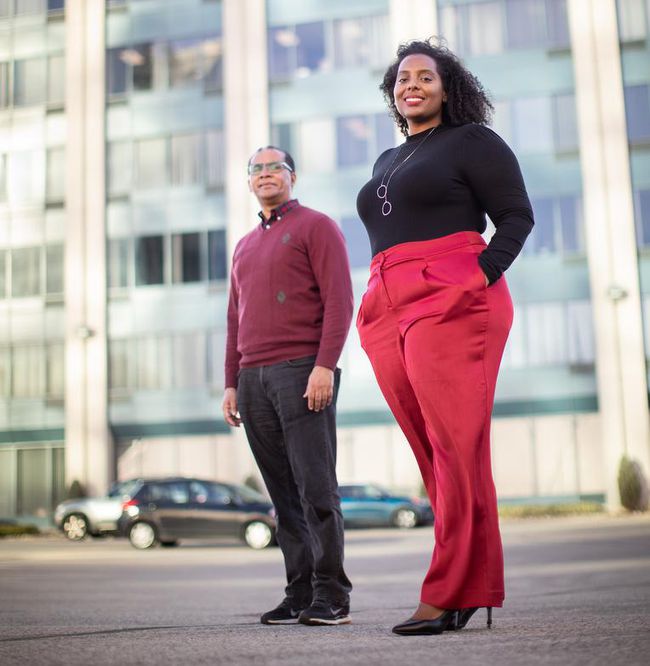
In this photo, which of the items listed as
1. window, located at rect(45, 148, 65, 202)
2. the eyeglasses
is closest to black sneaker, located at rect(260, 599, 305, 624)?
the eyeglasses

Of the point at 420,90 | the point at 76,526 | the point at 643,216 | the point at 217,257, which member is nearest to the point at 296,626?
the point at 420,90

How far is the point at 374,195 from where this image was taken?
14.4ft

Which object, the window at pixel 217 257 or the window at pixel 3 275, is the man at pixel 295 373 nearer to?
the window at pixel 217 257

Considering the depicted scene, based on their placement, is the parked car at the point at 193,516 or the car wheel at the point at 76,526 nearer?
the parked car at the point at 193,516

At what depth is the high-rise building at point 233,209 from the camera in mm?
31906

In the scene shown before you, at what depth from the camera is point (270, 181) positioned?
537cm

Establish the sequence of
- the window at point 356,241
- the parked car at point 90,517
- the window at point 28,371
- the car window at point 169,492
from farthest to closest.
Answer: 1. the window at point 28,371
2. the window at point 356,241
3. the parked car at point 90,517
4. the car window at point 169,492

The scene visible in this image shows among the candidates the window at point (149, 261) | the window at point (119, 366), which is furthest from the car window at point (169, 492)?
the window at point (149, 261)

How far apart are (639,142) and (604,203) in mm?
2207

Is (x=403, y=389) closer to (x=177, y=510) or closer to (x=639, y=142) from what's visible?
(x=177, y=510)

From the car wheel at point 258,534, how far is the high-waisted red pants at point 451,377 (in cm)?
1707

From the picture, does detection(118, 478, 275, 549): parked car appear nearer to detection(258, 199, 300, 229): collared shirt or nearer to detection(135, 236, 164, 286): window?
detection(135, 236, 164, 286): window

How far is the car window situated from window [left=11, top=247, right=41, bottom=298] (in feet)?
54.8

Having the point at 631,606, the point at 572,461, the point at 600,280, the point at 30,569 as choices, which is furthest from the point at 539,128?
the point at 631,606
